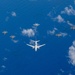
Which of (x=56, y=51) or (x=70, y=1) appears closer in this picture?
(x=56, y=51)

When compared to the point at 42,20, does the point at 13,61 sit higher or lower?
lower

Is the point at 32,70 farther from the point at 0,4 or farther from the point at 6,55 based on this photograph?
the point at 0,4

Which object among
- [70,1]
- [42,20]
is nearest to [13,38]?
[42,20]

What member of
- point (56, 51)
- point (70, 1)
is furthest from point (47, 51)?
point (70, 1)

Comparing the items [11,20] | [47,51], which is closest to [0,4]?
[11,20]

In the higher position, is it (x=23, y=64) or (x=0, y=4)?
(x=0, y=4)

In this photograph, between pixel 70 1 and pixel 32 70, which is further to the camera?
pixel 70 1

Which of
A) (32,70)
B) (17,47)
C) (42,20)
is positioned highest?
(42,20)

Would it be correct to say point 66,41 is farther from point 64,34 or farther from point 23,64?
Answer: point 23,64
